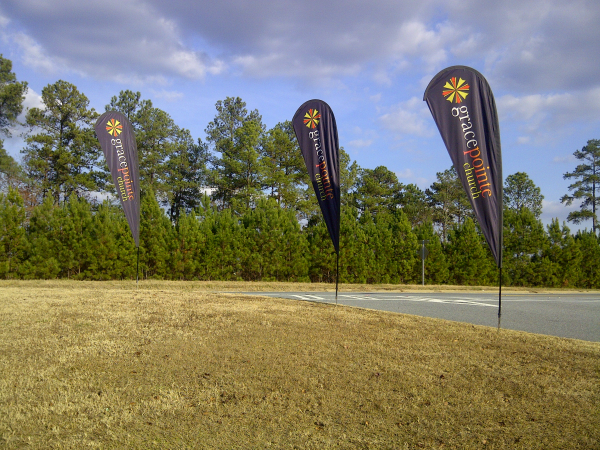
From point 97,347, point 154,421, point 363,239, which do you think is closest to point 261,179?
point 363,239

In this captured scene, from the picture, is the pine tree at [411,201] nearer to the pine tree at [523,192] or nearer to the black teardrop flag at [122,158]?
the pine tree at [523,192]

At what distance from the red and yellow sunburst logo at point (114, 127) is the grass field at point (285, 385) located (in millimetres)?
7781

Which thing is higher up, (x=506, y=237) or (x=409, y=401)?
(x=506, y=237)

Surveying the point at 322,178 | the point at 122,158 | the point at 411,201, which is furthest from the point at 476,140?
the point at 411,201

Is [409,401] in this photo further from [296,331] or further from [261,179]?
[261,179]

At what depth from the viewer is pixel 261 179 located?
33438mm

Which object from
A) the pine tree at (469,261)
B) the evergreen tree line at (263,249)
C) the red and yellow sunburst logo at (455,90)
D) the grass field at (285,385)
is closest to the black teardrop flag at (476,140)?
the red and yellow sunburst logo at (455,90)

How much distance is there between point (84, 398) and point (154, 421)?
0.89 m

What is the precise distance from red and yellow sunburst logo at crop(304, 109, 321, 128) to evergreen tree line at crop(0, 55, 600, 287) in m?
14.0

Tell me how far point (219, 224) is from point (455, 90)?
18239 mm

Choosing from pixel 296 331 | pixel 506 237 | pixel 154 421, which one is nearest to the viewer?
pixel 154 421

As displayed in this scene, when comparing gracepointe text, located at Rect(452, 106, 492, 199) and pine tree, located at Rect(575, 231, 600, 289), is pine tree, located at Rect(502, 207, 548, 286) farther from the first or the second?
gracepointe text, located at Rect(452, 106, 492, 199)

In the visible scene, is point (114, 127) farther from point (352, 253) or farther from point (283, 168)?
point (283, 168)

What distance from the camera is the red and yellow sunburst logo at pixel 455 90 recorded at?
740 centimetres
